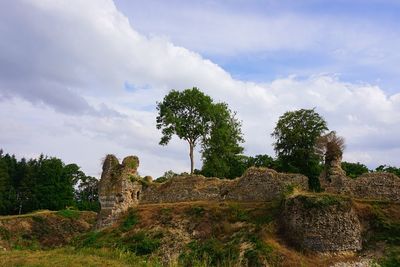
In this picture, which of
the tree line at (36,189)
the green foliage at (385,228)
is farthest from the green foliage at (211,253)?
the tree line at (36,189)

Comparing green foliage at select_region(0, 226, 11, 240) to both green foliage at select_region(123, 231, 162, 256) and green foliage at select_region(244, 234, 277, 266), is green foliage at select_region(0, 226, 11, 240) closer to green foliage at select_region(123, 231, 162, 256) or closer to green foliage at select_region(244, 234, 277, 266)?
green foliage at select_region(123, 231, 162, 256)

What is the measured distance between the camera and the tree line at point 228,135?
35.8m

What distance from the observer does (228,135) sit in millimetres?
45594

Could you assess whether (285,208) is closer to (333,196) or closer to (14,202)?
(333,196)

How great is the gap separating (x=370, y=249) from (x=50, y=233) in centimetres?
2526

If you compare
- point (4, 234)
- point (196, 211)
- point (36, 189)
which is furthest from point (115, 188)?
point (36, 189)

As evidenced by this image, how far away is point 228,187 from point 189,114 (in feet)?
56.8

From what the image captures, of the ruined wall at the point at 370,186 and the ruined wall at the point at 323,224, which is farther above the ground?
the ruined wall at the point at 370,186

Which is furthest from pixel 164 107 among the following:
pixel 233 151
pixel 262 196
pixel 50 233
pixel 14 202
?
pixel 14 202

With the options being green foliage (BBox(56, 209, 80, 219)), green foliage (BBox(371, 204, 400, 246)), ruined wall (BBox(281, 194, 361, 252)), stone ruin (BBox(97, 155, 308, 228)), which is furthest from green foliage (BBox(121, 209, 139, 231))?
green foliage (BBox(56, 209, 80, 219))

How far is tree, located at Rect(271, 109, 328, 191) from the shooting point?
35500 mm

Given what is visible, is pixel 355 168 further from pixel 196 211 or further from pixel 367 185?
pixel 196 211

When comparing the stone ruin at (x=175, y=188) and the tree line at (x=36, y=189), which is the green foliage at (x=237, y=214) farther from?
the tree line at (x=36, y=189)

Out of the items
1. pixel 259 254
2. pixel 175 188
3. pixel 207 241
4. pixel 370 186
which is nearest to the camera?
Result: pixel 259 254
